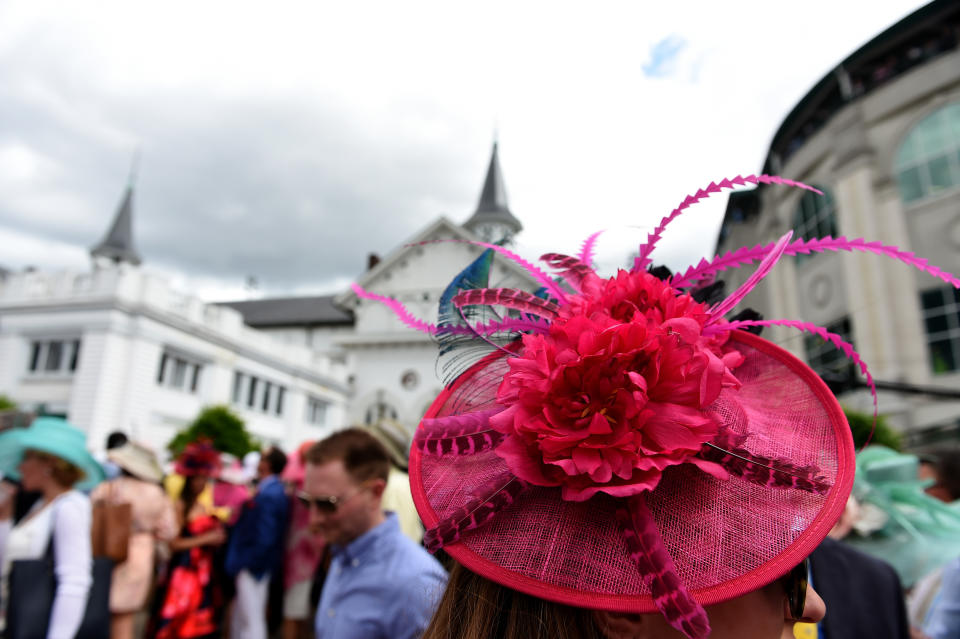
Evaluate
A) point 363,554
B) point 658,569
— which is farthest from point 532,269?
point 363,554

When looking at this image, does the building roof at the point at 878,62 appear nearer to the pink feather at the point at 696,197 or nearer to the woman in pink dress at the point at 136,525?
the woman in pink dress at the point at 136,525

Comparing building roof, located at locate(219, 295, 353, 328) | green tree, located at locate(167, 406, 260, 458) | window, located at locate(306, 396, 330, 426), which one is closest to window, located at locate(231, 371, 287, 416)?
window, located at locate(306, 396, 330, 426)

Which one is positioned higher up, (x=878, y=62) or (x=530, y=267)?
(x=878, y=62)

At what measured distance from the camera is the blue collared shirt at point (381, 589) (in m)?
2.32

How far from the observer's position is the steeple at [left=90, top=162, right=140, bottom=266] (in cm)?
4200

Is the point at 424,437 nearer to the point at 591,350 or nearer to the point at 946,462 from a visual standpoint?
the point at 591,350

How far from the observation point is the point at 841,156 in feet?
58.1

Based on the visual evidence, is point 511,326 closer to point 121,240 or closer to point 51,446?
point 51,446

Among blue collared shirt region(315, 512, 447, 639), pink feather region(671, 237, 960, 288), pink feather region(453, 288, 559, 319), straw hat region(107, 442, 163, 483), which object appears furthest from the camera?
straw hat region(107, 442, 163, 483)

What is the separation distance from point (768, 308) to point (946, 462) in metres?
3.26

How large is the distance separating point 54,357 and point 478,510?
26.8 m

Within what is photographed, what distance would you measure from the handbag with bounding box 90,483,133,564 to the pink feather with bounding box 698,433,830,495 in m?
3.61

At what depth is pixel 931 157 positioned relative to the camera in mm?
15875

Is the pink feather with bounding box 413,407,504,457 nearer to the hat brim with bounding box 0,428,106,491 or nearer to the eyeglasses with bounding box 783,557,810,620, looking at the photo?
the eyeglasses with bounding box 783,557,810,620
